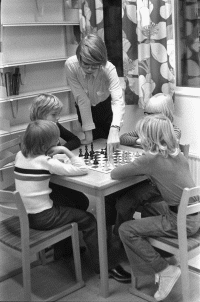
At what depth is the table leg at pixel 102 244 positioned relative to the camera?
2.08 meters

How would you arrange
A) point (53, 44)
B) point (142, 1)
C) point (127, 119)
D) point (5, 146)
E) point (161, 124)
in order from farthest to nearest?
point (53, 44), point (127, 119), point (142, 1), point (5, 146), point (161, 124)

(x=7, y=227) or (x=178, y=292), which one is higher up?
(x=7, y=227)

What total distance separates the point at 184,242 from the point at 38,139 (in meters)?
0.86

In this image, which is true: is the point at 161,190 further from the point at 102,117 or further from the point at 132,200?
the point at 102,117

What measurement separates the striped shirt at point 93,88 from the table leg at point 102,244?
75 cm

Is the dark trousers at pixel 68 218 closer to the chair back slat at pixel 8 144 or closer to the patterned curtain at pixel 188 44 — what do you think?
the chair back slat at pixel 8 144

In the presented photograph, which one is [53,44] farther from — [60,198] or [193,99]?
[60,198]

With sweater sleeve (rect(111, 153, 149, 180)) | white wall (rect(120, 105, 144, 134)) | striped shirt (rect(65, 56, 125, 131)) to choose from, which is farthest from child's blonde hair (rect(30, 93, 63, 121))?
white wall (rect(120, 105, 144, 134))

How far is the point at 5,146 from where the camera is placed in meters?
2.75

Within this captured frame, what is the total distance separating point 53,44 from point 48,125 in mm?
2112

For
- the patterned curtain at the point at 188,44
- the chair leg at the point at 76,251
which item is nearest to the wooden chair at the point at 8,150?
the chair leg at the point at 76,251

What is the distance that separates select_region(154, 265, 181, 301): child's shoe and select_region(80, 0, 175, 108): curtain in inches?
65.0

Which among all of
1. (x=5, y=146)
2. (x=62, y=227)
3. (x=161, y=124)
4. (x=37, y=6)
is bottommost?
(x=62, y=227)

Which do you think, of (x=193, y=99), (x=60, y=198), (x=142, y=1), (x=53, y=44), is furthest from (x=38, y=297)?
(x=53, y=44)
